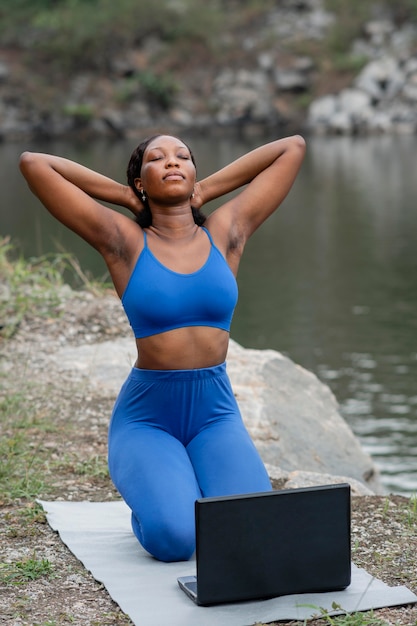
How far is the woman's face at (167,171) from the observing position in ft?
12.2

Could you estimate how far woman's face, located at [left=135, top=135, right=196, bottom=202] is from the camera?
373 centimetres

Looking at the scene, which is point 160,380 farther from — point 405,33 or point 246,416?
point 405,33

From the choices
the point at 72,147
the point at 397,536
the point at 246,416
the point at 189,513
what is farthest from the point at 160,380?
the point at 72,147

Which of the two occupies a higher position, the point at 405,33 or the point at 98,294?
the point at 405,33

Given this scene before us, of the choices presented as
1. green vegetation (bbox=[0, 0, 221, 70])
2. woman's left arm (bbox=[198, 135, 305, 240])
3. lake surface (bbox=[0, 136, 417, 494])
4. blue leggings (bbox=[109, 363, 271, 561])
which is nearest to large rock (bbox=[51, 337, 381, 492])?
lake surface (bbox=[0, 136, 417, 494])

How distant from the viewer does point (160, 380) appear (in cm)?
371

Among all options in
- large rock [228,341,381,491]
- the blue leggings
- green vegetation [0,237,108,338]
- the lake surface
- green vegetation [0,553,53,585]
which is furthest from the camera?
the lake surface

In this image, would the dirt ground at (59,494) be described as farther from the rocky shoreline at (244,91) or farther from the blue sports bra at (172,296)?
the rocky shoreline at (244,91)

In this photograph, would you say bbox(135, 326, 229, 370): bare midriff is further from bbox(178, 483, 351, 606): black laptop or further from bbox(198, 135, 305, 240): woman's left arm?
bbox(178, 483, 351, 606): black laptop

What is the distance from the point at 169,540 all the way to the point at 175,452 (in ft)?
1.03

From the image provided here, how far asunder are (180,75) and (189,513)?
3537 centimetres

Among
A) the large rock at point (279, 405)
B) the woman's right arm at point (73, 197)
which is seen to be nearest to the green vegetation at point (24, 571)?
the woman's right arm at point (73, 197)

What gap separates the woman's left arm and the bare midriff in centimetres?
46

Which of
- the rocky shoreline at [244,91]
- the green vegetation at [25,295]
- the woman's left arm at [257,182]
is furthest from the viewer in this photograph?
the rocky shoreline at [244,91]
